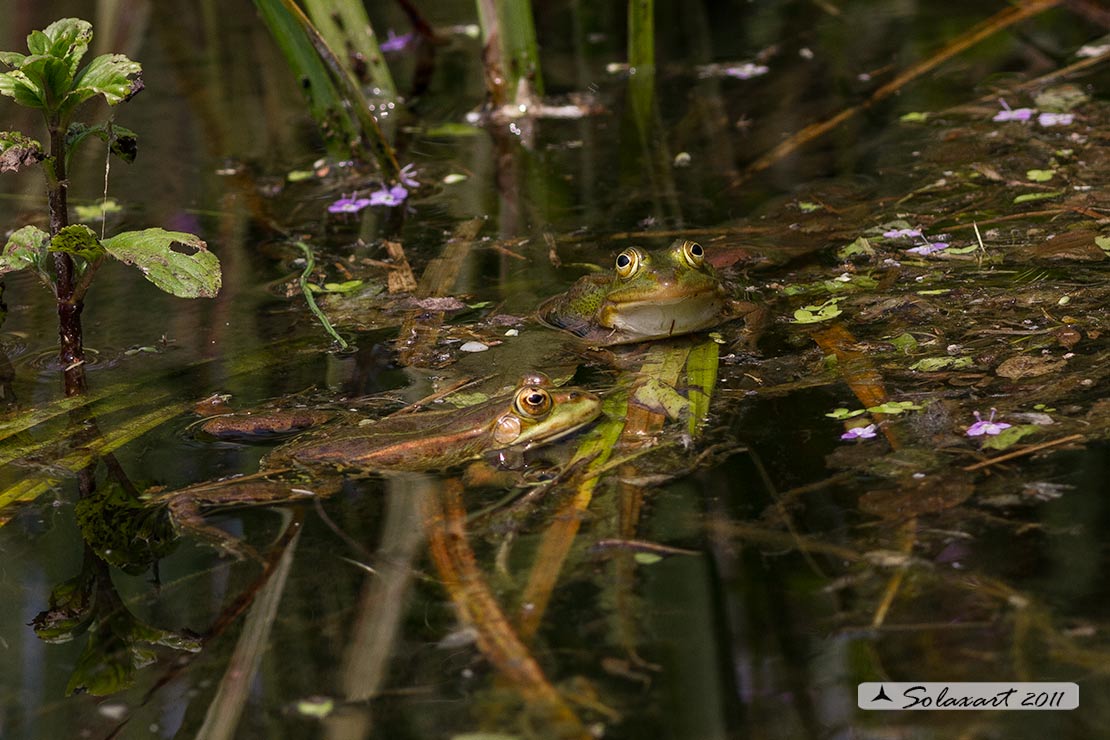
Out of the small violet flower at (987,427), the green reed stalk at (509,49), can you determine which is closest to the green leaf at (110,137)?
the small violet flower at (987,427)

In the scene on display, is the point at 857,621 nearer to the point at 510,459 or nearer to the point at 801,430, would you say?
the point at 801,430

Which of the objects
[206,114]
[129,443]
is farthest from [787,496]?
[206,114]

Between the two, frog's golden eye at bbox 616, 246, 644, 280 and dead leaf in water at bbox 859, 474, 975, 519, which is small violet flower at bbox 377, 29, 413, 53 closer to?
frog's golden eye at bbox 616, 246, 644, 280

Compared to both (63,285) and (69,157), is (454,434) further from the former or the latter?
(69,157)

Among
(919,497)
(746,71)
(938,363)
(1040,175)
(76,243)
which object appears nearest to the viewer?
(919,497)

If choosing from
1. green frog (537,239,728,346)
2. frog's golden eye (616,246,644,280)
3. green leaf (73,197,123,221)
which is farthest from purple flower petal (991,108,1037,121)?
green leaf (73,197,123,221)

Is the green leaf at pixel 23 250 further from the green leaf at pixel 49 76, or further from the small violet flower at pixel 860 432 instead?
the small violet flower at pixel 860 432

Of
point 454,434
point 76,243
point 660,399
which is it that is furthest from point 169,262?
point 660,399
